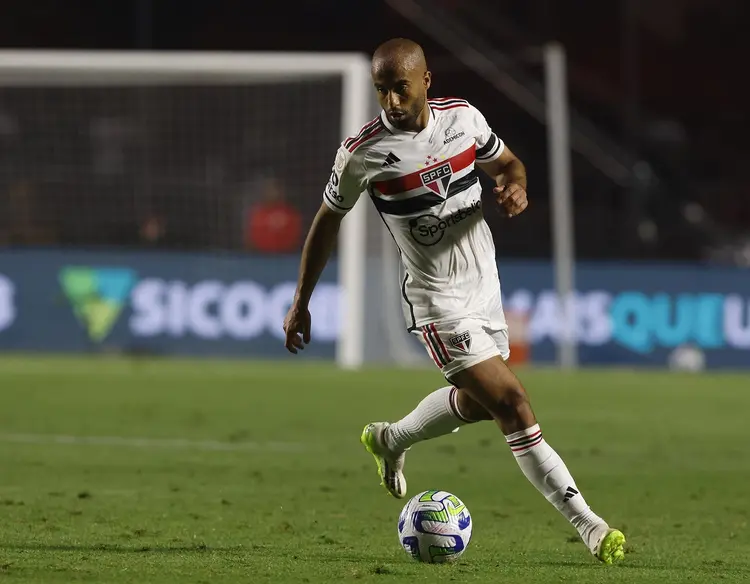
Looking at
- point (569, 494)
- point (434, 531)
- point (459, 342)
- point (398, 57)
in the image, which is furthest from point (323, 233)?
point (569, 494)

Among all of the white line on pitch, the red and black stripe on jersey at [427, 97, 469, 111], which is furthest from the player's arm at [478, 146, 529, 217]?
the white line on pitch

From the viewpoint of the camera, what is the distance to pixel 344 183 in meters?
6.07

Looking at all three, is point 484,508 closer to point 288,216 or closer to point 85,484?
point 85,484

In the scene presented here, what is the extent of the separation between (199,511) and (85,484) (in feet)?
4.22

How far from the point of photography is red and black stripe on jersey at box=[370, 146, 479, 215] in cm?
602

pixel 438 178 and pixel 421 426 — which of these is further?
pixel 421 426

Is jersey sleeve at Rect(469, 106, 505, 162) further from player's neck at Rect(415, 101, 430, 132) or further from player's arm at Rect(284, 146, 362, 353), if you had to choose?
player's arm at Rect(284, 146, 362, 353)

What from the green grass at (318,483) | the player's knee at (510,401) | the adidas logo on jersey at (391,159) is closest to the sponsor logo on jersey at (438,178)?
the adidas logo on jersey at (391,159)

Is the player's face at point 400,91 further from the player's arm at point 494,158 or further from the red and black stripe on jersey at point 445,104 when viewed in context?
the player's arm at point 494,158

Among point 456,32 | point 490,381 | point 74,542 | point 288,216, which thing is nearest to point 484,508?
point 490,381

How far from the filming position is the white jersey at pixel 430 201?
6008mm

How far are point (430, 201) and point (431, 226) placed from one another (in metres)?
0.10

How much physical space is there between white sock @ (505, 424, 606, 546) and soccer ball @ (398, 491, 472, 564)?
323 millimetres

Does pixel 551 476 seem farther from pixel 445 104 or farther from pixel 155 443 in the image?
pixel 155 443
